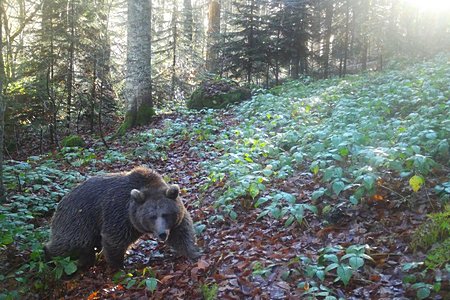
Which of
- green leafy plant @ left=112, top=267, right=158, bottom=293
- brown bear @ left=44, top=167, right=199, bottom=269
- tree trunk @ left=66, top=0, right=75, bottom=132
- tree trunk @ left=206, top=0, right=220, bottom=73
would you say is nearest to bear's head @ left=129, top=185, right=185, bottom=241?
brown bear @ left=44, top=167, right=199, bottom=269

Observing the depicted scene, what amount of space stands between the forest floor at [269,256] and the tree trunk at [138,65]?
29.7 feet

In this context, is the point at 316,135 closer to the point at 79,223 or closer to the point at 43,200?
the point at 79,223

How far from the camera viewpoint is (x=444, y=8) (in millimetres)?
26297

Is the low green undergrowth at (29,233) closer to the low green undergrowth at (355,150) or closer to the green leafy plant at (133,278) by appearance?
the green leafy plant at (133,278)

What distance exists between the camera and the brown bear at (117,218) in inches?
230

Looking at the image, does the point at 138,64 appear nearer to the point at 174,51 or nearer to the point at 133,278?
the point at 174,51

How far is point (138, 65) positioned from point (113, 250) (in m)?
10.5

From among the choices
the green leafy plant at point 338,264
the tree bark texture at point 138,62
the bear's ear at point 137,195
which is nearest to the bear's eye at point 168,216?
the bear's ear at point 137,195

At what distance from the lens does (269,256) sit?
515 cm

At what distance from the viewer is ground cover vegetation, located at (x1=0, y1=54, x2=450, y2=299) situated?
4344 mm

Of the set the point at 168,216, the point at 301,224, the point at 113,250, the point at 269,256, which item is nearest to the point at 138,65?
the point at 113,250

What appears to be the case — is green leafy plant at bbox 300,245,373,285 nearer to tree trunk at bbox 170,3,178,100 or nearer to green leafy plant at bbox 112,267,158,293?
green leafy plant at bbox 112,267,158,293

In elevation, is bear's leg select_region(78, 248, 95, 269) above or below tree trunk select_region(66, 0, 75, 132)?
below

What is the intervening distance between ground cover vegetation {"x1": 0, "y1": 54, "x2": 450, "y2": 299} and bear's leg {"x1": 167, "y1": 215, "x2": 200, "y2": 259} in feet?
0.61
